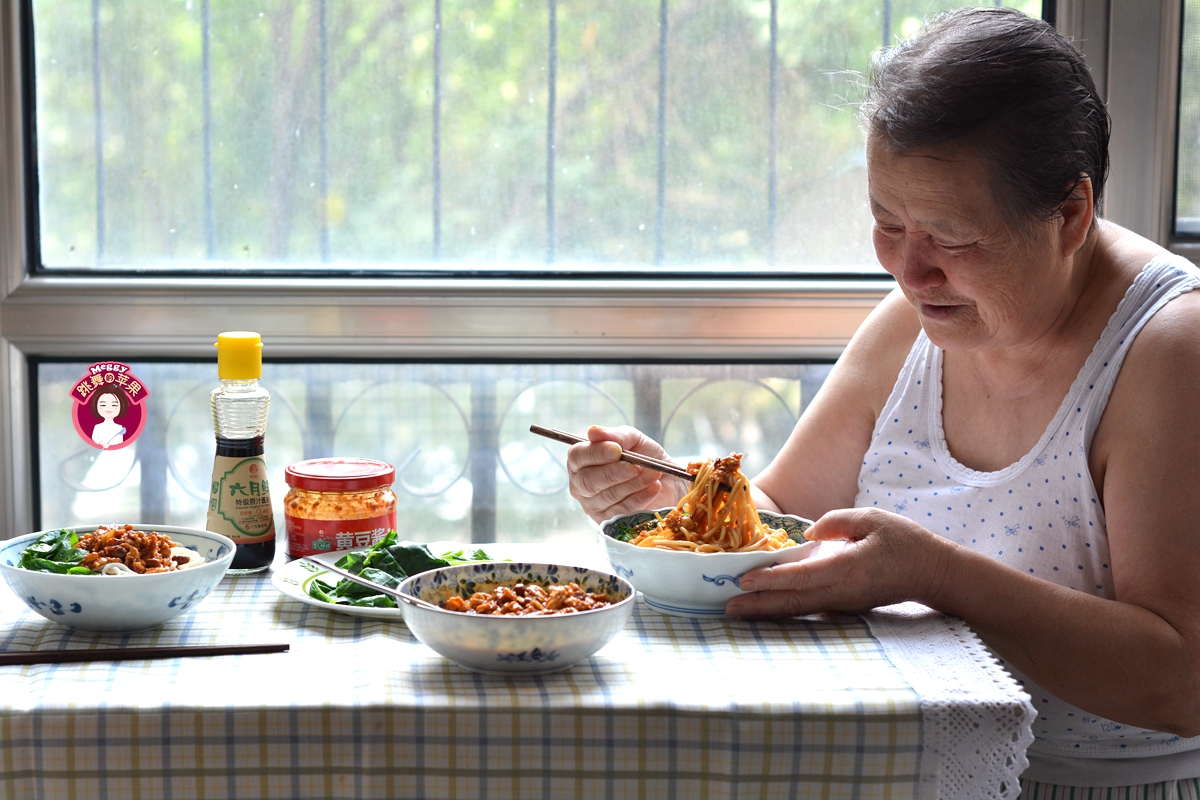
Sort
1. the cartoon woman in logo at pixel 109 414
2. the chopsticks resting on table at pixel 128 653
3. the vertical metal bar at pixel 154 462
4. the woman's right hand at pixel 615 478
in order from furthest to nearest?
the vertical metal bar at pixel 154 462
the cartoon woman in logo at pixel 109 414
the woman's right hand at pixel 615 478
the chopsticks resting on table at pixel 128 653

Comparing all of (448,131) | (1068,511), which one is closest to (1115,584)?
(1068,511)

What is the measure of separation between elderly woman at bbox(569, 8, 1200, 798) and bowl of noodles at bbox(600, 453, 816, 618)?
34 mm

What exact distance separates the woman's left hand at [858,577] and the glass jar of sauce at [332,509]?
0.51 metres

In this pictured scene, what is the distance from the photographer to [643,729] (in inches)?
36.0

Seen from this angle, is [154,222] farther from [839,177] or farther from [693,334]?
[839,177]

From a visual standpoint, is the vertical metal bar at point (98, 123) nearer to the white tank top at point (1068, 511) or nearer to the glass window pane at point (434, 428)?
the glass window pane at point (434, 428)

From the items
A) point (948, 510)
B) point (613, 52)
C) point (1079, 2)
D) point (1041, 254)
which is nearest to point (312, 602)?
point (948, 510)

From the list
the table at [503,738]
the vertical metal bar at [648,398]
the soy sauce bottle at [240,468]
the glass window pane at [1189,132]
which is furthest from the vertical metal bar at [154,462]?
the glass window pane at [1189,132]

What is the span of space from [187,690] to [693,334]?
1232 millimetres

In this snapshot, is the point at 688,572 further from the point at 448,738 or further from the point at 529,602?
the point at 448,738

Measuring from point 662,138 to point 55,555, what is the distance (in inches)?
51.6

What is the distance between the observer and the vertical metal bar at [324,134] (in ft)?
6.19

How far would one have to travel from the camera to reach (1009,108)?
1183mm

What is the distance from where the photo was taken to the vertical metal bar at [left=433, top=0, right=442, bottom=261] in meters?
1.90
